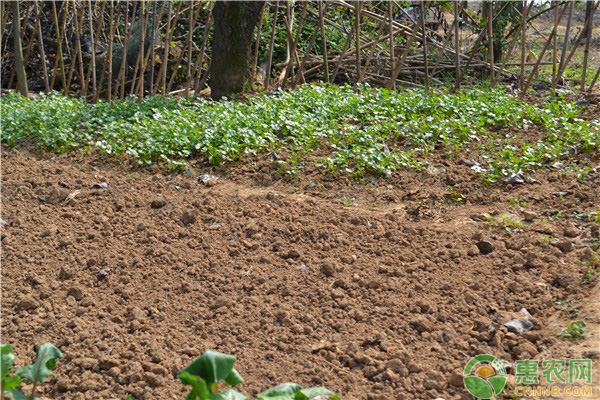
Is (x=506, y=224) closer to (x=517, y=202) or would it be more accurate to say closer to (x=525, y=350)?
(x=517, y=202)

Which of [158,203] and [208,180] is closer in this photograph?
[158,203]

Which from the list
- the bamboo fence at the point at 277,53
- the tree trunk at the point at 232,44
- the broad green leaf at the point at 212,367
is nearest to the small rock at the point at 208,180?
the tree trunk at the point at 232,44

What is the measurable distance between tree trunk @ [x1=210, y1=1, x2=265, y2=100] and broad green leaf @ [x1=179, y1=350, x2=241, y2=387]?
5.15 metres

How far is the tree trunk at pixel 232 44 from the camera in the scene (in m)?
6.39

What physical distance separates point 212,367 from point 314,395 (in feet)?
1.10

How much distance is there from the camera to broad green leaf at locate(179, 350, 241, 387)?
1729mm

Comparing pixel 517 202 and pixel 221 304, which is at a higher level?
pixel 517 202

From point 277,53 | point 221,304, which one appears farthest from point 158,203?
point 277,53

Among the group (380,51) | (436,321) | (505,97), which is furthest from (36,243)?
(380,51)

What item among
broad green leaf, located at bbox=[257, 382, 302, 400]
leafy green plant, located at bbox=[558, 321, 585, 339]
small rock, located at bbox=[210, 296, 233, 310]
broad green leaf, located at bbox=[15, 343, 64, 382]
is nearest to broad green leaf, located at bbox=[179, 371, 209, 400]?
broad green leaf, located at bbox=[257, 382, 302, 400]

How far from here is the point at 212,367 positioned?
1729mm

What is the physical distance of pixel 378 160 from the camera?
4.54m

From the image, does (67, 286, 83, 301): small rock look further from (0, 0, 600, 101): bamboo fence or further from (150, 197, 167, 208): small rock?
(0, 0, 600, 101): bamboo fence

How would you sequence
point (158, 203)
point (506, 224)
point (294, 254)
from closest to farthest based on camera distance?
1. point (294, 254)
2. point (506, 224)
3. point (158, 203)
